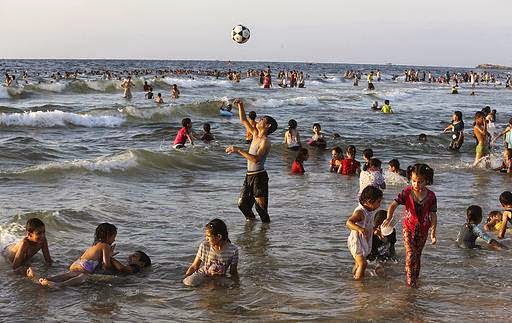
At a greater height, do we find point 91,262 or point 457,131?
point 457,131

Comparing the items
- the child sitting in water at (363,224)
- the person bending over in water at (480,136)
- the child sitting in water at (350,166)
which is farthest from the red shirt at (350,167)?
the child sitting in water at (363,224)

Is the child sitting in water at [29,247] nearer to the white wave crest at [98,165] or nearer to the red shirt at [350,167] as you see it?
the white wave crest at [98,165]

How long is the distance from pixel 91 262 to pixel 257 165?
2962 millimetres

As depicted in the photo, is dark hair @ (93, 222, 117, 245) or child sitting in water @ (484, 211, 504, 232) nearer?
dark hair @ (93, 222, 117, 245)

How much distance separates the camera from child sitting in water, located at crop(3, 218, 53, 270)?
715 centimetres

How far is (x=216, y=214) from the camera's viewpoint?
10273mm

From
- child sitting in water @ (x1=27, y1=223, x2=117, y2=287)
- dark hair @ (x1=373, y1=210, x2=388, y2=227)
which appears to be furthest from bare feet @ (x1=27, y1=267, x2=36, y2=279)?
dark hair @ (x1=373, y1=210, x2=388, y2=227)

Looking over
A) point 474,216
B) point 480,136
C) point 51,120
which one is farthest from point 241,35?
point 51,120

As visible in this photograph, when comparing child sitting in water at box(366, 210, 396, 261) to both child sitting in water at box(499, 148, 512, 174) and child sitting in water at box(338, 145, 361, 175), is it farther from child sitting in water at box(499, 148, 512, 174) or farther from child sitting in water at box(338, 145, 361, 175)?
child sitting in water at box(499, 148, 512, 174)

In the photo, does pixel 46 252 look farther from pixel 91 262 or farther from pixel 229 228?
pixel 229 228

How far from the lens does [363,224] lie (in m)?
6.62

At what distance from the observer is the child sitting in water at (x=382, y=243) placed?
7.54 m

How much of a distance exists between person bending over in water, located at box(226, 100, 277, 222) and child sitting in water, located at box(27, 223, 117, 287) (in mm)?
2336

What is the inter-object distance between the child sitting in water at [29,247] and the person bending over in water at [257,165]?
2.76m
